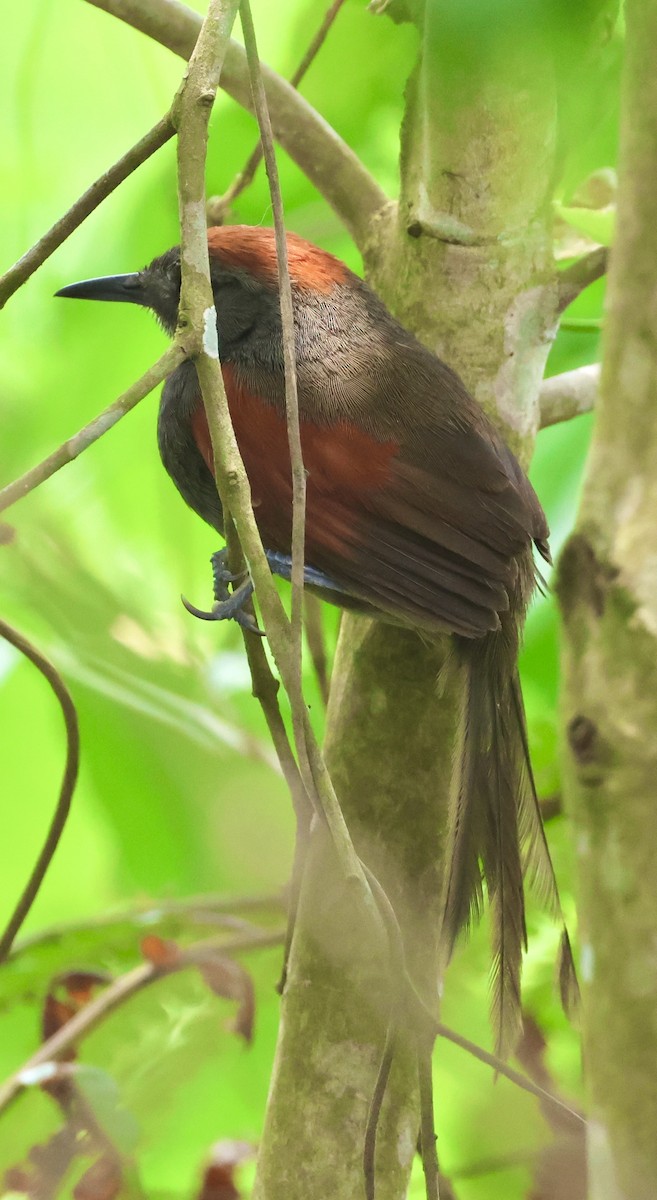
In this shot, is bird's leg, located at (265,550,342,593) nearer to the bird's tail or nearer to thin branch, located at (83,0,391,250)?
the bird's tail

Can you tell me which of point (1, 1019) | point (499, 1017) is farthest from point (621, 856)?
point (1, 1019)

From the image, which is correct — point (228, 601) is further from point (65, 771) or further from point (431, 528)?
point (65, 771)

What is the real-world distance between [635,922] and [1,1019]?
1199 mm

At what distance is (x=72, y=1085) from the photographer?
1111 millimetres

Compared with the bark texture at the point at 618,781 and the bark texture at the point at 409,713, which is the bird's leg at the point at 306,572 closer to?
the bark texture at the point at 409,713

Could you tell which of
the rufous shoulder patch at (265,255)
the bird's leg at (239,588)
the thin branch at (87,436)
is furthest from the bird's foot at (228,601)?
the rufous shoulder patch at (265,255)

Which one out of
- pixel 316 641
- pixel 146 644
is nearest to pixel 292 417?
pixel 146 644

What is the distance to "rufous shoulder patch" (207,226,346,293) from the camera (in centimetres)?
130

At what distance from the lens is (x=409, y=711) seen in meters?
1.20

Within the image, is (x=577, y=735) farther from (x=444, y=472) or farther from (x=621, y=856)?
(x=444, y=472)

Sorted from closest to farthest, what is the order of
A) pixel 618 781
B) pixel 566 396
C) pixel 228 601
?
1. pixel 618 781
2. pixel 228 601
3. pixel 566 396

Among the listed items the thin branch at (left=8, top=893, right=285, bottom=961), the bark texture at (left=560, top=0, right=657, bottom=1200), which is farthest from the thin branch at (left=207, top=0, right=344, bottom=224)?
the bark texture at (left=560, top=0, right=657, bottom=1200)

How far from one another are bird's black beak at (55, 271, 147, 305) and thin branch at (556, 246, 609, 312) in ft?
1.77

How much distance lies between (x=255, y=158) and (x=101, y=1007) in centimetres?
103
